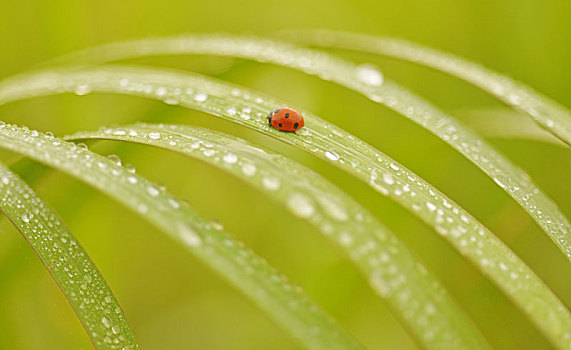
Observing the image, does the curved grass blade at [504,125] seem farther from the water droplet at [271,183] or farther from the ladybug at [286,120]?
the water droplet at [271,183]

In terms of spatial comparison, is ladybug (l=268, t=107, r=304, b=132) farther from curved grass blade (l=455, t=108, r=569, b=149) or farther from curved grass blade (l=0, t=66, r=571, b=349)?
curved grass blade (l=455, t=108, r=569, b=149)

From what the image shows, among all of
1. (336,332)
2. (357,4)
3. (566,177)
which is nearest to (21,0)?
(357,4)

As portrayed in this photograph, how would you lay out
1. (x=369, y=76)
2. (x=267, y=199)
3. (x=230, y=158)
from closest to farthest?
(x=230, y=158)
(x=369, y=76)
(x=267, y=199)

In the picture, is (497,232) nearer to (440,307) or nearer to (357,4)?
(440,307)

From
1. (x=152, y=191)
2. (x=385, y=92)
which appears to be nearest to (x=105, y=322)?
(x=152, y=191)

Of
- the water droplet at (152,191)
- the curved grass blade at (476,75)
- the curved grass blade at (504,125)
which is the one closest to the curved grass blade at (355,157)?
the water droplet at (152,191)

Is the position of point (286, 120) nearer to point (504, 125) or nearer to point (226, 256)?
point (226, 256)
